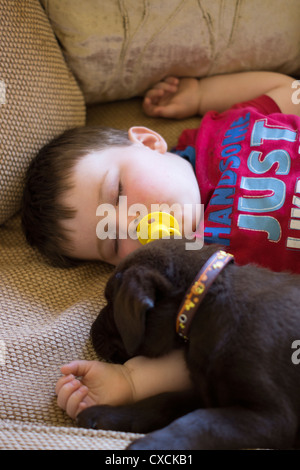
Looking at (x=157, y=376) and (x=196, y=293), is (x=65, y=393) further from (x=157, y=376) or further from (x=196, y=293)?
(x=196, y=293)

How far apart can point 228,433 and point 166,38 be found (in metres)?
1.25

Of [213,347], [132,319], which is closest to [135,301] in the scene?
[132,319]

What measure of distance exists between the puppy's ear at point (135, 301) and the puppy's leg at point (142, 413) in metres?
0.12

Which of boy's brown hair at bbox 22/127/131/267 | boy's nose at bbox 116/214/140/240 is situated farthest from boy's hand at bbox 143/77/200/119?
boy's nose at bbox 116/214/140/240

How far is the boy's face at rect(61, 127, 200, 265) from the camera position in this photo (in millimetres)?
1349

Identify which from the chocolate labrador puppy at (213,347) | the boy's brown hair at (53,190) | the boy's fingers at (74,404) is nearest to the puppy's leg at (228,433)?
the chocolate labrador puppy at (213,347)

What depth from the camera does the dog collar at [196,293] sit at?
37.1 inches

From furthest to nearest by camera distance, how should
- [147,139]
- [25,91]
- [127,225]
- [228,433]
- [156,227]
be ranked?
[147,139], [25,91], [127,225], [156,227], [228,433]

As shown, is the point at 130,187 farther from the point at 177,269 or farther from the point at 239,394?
the point at 239,394

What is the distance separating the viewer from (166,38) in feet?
5.29

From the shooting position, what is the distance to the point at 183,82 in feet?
5.88

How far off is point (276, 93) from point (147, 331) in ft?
3.45

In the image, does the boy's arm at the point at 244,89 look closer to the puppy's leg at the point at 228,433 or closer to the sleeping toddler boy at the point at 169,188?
the sleeping toddler boy at the point at 169,188

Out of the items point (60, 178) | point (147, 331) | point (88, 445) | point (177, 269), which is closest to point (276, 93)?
point (60, 178)
